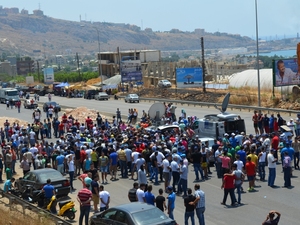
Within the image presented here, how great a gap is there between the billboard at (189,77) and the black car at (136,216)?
53.2 meters

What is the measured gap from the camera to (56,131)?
36.4 meters

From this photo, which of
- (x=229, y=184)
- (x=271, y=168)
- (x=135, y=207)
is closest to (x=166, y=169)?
(x=229, y=184)

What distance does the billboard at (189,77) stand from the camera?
65.8 metres

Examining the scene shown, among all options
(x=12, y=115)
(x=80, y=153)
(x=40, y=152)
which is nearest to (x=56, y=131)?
(x=40, y=152)

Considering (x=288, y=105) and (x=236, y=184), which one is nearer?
(x=236, y=184)

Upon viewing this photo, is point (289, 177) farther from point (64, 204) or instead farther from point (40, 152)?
point (40, 152)

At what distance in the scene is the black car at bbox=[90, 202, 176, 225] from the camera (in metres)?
12.3

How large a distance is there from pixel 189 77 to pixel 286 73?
18.7m

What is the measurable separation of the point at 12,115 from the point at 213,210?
4046 cm

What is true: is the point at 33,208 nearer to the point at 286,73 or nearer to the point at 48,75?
the point at 286,73

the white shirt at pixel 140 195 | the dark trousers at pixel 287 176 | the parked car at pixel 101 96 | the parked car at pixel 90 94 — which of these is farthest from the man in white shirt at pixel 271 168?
the parked car at pixel 90 94

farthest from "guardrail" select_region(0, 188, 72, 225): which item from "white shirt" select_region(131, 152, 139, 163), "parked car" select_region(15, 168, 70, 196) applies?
"white shirt" select_region(131, 152, 139, 163)

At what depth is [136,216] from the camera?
40.6 ft

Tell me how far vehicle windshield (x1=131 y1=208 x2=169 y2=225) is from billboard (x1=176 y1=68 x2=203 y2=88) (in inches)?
2113
